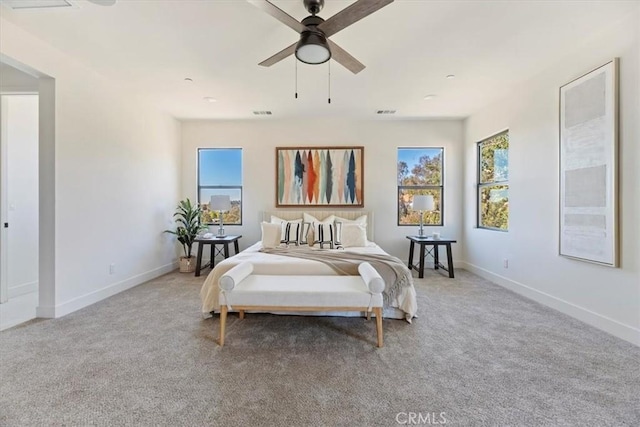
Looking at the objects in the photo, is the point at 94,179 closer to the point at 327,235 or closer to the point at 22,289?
the point at 22,289

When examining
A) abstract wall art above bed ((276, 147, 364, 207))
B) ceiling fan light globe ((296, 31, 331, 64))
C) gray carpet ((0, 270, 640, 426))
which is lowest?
gray carpet ((0, 270, 640, 426))

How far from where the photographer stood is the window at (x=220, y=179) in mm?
5617

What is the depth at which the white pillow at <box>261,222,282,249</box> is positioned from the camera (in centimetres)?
432

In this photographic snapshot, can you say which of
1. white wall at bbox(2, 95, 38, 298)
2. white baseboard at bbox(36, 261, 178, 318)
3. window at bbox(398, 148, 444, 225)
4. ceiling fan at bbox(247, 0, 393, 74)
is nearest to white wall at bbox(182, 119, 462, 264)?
window at bbox(398, 148, 444, 225)

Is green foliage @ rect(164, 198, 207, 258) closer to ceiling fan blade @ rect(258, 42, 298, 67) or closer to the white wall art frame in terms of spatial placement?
ceiling fan blade @ rect(258, 42, 298, 67)

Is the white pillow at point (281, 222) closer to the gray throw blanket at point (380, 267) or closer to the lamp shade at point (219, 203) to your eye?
the lamp shade at point (219, 203)

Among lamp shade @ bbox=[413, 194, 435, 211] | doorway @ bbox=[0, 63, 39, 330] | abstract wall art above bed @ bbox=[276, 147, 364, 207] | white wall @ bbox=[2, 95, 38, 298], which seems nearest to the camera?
doorway @ bbox=[0, 63, 39, 330]

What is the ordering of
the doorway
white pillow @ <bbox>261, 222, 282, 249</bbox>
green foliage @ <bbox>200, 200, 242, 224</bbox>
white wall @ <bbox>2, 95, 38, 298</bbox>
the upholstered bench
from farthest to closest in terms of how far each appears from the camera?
green foliage @ <bbox>200, 200, 242, 224</bbox> < white pillow @ <bbox>261, 222, 282, 249</bbox> < white wall @ <bbox>2, 95, 38, 298</bbox> < the doorway < the upholstered bench

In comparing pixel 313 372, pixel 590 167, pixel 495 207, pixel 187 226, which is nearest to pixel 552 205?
pixel 590 167

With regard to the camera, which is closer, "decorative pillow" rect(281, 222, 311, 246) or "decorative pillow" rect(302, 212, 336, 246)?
"decorative pillow" rect(281, 222, 311, 246)

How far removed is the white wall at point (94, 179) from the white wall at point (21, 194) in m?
1.10

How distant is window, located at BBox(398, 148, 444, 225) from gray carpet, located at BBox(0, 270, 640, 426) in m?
2.63

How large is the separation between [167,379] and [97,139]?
10.1ft

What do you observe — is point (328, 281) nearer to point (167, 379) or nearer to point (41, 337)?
point (167, 379)
